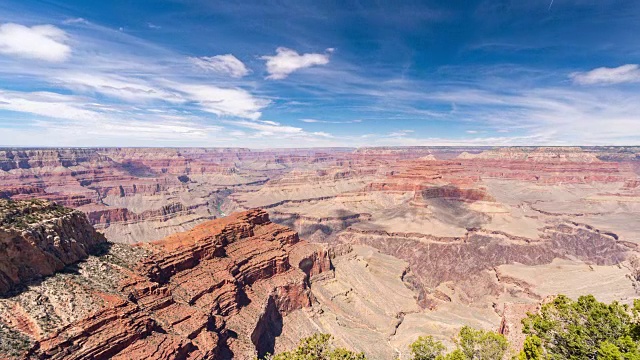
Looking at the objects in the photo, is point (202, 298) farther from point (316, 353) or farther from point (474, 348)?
point (474, 348)

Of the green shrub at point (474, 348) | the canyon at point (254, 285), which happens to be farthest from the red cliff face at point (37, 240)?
the green shrub at point (474, 348)

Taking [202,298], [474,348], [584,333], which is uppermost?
[584,333]

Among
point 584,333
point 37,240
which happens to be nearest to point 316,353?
point 584,333

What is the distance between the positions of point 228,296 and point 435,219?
126 meters

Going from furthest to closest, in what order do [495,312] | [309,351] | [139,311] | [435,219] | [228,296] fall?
[435,219], [495,312], [228,296], [139,311], [309,351]

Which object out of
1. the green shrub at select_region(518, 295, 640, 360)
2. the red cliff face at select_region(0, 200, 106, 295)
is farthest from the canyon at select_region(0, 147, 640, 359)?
the green shrub at select_region(518, 295, 640, 360)

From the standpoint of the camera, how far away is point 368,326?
66688 millimetres

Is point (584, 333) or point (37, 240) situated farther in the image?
point (37, 240)

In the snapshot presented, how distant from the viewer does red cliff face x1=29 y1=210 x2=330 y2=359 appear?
105 ft

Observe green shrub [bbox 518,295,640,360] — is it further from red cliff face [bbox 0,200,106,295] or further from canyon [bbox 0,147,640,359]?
red cliff face [bbox 0,200,106,295]

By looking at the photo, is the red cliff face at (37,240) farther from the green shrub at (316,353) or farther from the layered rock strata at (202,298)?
the green shrub at (316,353)

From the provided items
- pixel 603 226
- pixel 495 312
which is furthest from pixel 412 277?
pixel 603 226

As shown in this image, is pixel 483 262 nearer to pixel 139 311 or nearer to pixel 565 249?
pixel 565 249

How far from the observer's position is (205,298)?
48906 mm
